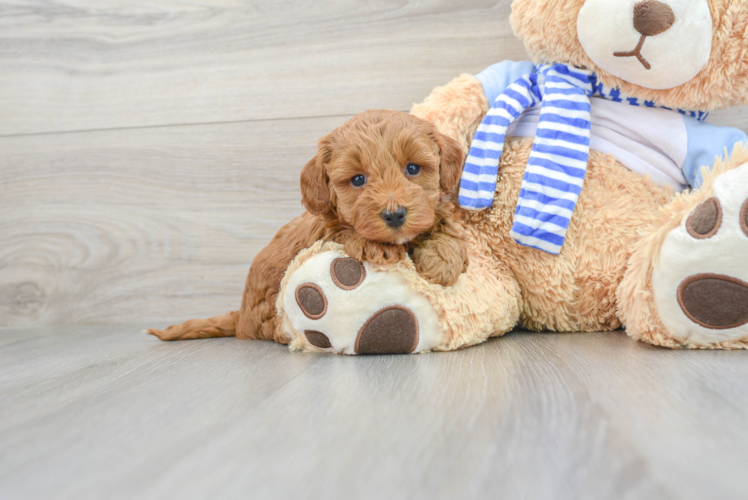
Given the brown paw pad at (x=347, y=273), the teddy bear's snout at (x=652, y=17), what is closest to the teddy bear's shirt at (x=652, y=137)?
the teddy bear's snout at (x=652, y=17)

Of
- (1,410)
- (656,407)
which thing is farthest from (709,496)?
(1,410)

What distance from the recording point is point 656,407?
0.49 meters

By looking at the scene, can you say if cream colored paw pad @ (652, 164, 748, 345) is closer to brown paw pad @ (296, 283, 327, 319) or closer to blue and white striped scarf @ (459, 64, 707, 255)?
blue and white striped scarf @ (459, 64, 707, 255)

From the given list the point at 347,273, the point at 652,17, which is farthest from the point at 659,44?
the point at 347,273

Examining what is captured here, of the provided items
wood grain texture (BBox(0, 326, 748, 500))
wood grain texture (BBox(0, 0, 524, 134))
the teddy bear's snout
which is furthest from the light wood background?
wood grain texture (BBox(0, 326, 748, 500))

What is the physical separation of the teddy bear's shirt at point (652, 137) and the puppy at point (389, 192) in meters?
0.21

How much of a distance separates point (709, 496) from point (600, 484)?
61 mm

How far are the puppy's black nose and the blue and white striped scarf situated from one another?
19cm

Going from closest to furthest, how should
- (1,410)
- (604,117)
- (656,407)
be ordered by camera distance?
(656,407) → (1,410) → (604,117)

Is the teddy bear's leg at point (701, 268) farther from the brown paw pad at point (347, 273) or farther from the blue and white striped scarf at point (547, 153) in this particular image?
the brown paw pad at point (347, 273)

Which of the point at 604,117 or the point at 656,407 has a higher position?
the point at 604,117

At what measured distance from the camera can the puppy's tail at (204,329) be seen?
103 cm

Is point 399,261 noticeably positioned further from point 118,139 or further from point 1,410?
point 118,139

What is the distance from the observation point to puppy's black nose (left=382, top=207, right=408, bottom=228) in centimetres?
69
